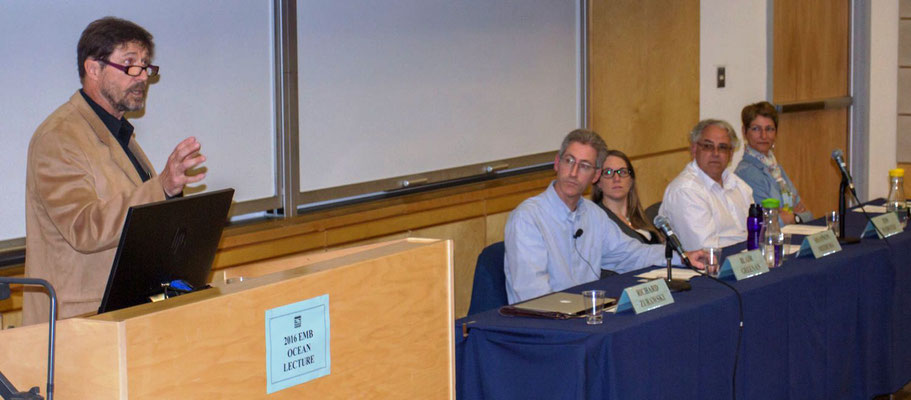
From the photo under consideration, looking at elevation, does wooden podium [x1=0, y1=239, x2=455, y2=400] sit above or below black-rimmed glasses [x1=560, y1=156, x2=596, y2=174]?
below

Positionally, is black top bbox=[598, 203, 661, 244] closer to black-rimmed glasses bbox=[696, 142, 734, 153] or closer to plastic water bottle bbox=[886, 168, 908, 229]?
black-rimmed glasses bbox=[696, 142, 734, 153]

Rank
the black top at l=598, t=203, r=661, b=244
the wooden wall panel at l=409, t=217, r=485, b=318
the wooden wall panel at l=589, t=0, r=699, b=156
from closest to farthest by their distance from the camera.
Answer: the black top at l=598, t=203, r=661, b=244
the wooden wall panel at l=409, t=217, r=485, b=318
the wooden wall panel at l=589, t=0, r=699, b=156

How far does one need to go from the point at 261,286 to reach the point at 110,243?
0.86 meters

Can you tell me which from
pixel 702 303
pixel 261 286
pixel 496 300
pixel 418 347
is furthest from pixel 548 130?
pixel 261 286

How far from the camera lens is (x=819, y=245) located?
3602 millimetres

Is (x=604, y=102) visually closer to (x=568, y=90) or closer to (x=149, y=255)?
(x=568, y=90)

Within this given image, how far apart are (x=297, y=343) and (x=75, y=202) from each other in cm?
93

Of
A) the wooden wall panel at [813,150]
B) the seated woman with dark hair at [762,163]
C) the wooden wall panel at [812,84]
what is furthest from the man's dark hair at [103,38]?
the wooden wall panel at [813,150]

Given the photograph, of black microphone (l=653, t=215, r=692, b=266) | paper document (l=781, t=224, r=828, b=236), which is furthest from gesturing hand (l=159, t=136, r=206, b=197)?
paper document (l=781, t=224, r=828, b=236)

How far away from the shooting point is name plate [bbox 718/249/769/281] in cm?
318

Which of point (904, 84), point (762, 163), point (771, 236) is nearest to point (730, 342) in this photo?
point (771, 236)

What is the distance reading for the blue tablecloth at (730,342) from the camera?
2512mm

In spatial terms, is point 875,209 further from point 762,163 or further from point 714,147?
point 714,147

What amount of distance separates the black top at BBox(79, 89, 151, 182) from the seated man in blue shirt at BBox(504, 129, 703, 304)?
1.31 metres
